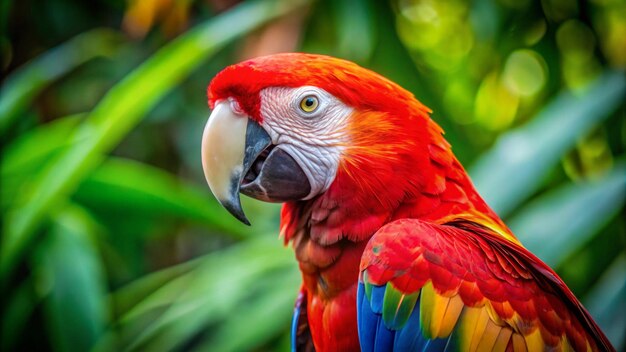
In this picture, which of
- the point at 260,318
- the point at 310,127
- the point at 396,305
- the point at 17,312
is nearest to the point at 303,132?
the point at 310,127

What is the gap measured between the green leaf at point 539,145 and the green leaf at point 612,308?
0.82 ft

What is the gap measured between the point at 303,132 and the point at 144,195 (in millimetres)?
896

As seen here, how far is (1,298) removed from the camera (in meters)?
1.80

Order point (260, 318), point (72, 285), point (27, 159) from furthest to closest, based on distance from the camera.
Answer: point (27, 159), point (72, 285), point (260, 318)

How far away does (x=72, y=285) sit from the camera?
1.57 metres

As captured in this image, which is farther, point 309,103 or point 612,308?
point 612,308

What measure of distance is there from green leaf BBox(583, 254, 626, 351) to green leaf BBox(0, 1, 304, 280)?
1.05 m

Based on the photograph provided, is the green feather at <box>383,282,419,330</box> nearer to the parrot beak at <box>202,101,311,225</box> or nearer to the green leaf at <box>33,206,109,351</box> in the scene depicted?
the parrot beak at <box>202,101,311,225</box>

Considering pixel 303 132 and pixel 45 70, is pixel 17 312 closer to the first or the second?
pixel 45 70

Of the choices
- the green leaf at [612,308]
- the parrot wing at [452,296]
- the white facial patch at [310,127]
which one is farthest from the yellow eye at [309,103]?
the green leaf at [612,308]

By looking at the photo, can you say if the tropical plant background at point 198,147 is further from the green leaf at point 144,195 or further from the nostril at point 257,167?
the nostril at point 257,167

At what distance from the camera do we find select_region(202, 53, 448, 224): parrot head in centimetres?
84

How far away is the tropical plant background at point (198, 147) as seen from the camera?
145 centimetres

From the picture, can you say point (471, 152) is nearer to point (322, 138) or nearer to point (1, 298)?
point (322, 138)
